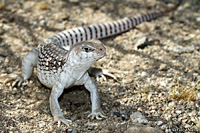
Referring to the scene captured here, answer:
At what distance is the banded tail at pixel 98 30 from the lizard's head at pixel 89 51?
1920 mm

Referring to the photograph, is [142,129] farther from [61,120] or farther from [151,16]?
[151,16]

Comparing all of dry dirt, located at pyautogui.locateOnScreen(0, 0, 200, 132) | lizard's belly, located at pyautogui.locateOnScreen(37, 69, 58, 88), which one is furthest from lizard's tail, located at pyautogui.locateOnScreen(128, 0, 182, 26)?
lizard's belly, located at pyautogui.locateOnScreen(37, 69, 58, 88)

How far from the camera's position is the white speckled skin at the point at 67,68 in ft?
14.2

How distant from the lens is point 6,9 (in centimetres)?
837

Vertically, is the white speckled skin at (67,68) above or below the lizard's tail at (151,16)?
below

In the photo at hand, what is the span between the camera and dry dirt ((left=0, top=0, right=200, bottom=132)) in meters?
4.72

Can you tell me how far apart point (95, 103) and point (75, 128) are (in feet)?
2.08

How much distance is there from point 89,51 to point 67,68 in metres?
0.67

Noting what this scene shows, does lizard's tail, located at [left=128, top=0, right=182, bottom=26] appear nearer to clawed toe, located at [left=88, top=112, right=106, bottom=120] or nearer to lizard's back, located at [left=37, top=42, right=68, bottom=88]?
lizard's back, located at [left=37, top=42, right=68, bottom=88]

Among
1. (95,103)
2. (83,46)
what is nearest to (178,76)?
(95,103)

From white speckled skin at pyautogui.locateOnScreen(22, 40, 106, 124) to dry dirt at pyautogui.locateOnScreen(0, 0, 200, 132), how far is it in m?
0.23

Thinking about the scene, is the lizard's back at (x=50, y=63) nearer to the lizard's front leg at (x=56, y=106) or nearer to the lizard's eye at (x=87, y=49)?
the lizard's front leg at (x=56, y=106)

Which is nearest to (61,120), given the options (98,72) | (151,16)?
(98,72)

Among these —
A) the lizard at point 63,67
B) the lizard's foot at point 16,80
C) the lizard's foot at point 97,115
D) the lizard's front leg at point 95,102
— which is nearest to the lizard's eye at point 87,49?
the lizard at point 63,67
